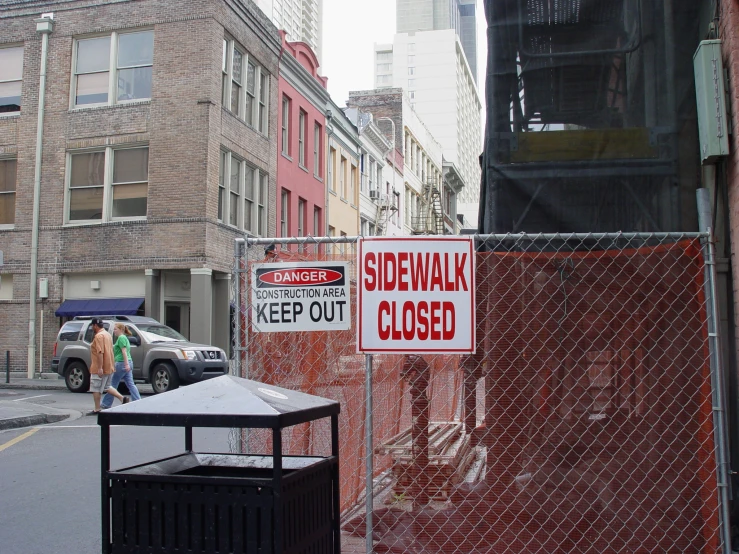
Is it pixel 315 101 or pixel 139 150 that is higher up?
pixel 315 101

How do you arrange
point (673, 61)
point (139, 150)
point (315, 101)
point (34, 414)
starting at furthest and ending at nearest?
point (315, 101) → point (139, 150) → point (34, 414) → point (673, 61)

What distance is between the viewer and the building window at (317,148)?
31.4 meters

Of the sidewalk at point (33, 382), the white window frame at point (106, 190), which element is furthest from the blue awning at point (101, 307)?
the white window frame at point (106, 190)

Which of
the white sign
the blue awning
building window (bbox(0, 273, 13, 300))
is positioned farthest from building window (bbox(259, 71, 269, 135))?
the white sign

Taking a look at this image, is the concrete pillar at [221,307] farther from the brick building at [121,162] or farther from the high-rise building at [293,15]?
the high-rise building at [293,15]

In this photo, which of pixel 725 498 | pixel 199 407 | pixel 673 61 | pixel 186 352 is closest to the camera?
pixel 199 407

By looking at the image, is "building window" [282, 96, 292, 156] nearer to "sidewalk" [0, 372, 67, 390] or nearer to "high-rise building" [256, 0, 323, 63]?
"sidewalk" [0, 372, 67, 390]

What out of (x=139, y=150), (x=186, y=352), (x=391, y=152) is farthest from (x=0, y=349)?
(x=391, y=152)

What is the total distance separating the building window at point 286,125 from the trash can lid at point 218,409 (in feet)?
83.1

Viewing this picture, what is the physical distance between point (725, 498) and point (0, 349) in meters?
22.7

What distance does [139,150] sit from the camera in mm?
22641

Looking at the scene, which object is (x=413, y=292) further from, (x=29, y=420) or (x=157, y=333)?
Answer: (x=157, y=333)

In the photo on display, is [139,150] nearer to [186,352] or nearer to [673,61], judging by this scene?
[186,352]

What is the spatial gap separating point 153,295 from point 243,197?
4.57 metres
